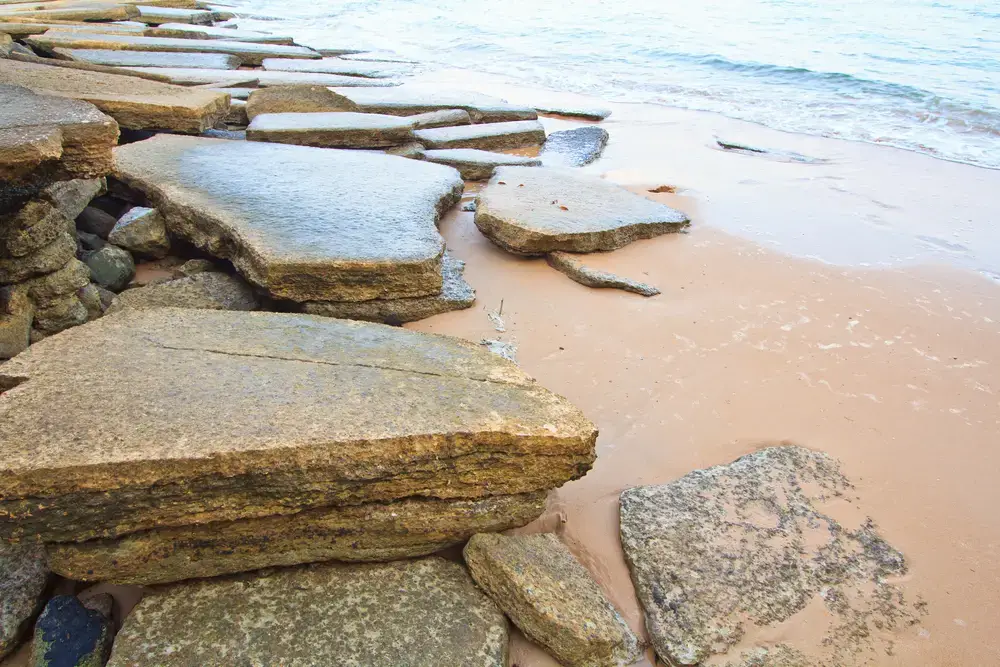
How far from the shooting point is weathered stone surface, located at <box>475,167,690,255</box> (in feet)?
10.9

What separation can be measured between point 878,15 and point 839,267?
12.8m

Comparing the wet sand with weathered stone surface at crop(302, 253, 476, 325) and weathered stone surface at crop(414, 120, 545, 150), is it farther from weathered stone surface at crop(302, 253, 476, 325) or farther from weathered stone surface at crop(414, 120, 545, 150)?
weathered stone surface at crop(414, 120, 545, 150)

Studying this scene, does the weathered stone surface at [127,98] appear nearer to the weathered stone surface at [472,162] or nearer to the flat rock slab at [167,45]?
the weathered stone surface at [472,162]

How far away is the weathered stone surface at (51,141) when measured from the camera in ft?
5.92

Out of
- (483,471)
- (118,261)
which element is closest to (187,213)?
(118,261)

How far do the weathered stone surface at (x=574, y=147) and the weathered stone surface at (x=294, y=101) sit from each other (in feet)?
5.12

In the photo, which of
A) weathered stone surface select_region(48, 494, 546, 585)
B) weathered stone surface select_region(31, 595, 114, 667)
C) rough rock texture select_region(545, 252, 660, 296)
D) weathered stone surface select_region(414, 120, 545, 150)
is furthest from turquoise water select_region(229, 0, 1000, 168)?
weathered stone surface select_region(31, 595, 114, 667)

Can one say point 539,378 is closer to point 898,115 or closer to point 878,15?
point 898,115

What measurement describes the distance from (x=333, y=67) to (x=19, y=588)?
6.95 metres

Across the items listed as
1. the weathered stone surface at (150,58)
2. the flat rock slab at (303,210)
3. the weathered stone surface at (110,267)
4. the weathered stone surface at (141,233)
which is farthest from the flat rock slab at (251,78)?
the weathered stone surface at (110,267)

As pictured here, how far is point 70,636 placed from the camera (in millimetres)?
1494

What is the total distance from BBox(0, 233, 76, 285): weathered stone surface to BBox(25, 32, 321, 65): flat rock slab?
460 centimetres

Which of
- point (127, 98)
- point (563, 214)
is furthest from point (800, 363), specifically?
point (127, 98)

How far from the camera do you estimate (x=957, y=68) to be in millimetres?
8797
